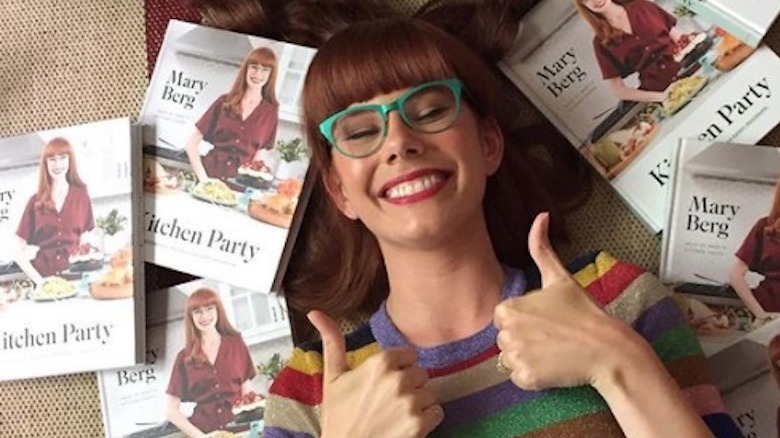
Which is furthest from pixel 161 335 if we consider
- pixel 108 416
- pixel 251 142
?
pixel 251 142

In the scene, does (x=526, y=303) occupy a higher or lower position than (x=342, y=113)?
lower

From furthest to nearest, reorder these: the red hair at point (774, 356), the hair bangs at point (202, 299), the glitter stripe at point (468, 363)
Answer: the hair bangs at point (202, 299)
the red hair at point (774, 356)
the glitter stripe at point (468, 363)

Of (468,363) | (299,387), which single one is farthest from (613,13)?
(299,387)

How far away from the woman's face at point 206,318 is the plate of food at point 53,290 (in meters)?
0.16

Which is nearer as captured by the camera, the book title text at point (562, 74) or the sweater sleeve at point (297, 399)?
the sweater sleeve at point (297, 399)

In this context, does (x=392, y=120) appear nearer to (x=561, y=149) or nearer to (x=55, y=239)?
(x=561, y=149)

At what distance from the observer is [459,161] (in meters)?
0.94

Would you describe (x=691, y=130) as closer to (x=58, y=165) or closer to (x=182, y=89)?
(x=182, y=89)

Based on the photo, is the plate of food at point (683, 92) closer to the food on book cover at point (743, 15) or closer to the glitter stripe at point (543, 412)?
the food on book cover at point (743, 15)

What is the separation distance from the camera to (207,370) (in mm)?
1160

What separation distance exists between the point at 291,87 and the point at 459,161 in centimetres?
32

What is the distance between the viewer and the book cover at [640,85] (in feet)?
3.70

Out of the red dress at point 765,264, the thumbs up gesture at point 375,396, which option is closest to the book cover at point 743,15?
the red dress at point 765,264

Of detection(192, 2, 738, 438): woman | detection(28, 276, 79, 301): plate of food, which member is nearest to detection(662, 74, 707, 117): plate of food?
detection(192, 2, 738, 438): woman
